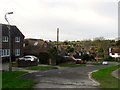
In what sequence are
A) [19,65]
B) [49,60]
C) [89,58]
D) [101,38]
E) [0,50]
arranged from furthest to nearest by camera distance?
[101,38], [89,58], [49,60], [0,50], [19,65]

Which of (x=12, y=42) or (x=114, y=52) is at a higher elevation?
(x=12, y=42)

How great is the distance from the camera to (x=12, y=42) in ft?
206

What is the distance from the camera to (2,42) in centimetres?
5866

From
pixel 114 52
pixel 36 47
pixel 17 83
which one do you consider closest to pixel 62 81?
pixel 17 83

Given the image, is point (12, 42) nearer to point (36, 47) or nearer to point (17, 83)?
point (36, 47)

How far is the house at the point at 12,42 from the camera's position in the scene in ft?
194

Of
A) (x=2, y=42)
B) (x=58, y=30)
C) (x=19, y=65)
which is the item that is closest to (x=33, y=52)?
(x=58, y=30)

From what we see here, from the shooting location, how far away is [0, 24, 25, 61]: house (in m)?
59.0

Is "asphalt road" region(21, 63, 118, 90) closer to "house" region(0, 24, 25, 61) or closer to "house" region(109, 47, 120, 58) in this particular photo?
"house" region(0, 24, 25, 61)

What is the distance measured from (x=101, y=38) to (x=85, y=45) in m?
7.06

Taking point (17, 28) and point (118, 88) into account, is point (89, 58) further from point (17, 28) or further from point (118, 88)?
point (118, 88)

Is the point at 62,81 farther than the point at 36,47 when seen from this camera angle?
No

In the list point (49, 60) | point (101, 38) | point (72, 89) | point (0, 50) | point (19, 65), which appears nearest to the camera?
point (72, 89)

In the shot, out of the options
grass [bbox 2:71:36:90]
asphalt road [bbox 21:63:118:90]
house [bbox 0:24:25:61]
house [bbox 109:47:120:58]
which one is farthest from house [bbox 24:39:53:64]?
house [bbox 109:47:120:58]
